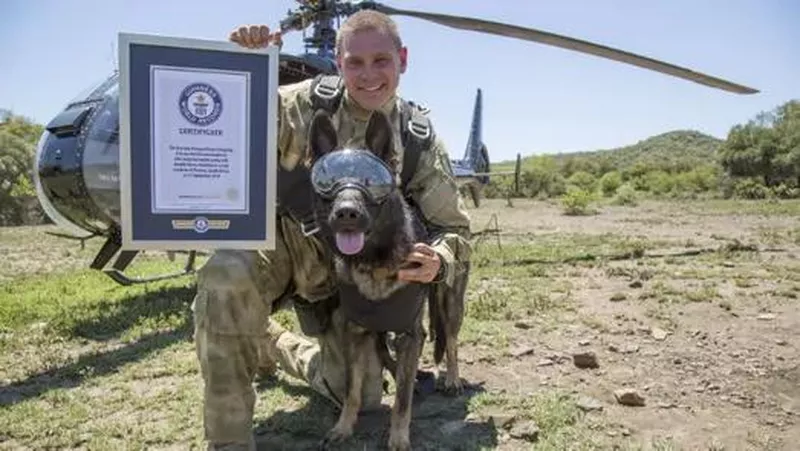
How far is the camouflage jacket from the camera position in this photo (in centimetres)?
359

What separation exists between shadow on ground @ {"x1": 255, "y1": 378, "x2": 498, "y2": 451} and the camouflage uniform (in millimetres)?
149

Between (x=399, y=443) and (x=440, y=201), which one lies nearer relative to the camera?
(x=399, y=443)

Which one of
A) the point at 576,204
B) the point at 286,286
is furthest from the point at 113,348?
the point at 576,204

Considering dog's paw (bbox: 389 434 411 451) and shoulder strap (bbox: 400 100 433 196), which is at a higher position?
shoulder strap (bbox: 400 100 433 196)

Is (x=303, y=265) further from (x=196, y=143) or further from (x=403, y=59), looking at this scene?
(x=403, y=59)

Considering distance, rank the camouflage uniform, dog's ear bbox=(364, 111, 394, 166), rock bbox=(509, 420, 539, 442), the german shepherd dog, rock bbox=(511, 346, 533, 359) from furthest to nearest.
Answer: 1. rock bbox=(511, 346, 533, 359)
2. rock bbox=(509, 420, 539, 442)
3. the camouflage uniform
4. dog's ear bbox=(364, 111, 394, 166)
5. the german shepherd dog

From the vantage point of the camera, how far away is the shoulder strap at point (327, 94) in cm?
354

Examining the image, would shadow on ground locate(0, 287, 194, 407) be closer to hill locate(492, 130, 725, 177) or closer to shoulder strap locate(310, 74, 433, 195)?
shoulder strap locate(310, 74, 433, 195)

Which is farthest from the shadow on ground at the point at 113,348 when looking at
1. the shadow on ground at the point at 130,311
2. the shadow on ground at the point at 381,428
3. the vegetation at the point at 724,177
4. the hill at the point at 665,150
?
the hill at the point at 665,150

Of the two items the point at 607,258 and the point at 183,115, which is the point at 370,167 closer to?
the point at 183,115

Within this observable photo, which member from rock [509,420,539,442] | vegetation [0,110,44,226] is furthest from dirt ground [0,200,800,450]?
vegetation [0,110,44,226]

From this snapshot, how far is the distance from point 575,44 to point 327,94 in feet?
10.3

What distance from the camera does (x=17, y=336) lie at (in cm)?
600

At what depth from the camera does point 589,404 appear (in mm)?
→ 3828
